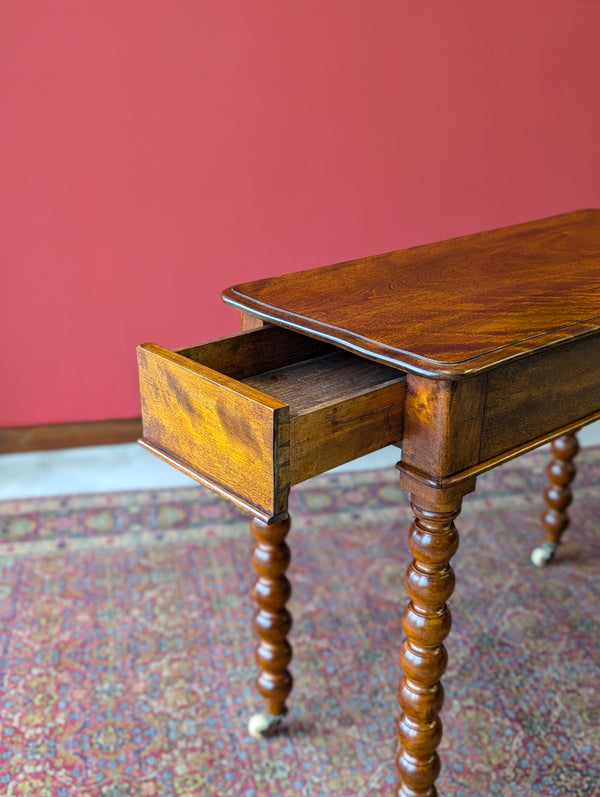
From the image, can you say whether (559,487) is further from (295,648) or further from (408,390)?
(408,390)

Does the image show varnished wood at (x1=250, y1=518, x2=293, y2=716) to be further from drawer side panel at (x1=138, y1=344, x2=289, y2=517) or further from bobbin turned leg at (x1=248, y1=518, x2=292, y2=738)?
drawer side panel at (x1=138, y1=344, x2=289, y2=517)

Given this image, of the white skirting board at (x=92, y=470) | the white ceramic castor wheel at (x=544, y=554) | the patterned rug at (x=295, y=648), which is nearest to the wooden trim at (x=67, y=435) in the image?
the white skirting board at (x=92, y=470)

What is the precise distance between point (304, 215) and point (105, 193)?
0.67m

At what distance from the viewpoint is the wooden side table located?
1.15 metres

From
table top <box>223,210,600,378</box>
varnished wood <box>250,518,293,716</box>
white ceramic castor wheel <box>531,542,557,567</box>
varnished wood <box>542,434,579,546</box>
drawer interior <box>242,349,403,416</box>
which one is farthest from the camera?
white ceramic castor wheel <box>531,542,557,567</box>

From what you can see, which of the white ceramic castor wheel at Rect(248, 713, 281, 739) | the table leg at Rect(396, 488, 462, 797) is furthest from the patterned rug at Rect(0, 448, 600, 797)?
the table leg at Rect(396, 488, 462, 797)

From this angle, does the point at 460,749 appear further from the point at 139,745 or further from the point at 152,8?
the point at 152,8

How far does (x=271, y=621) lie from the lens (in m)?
1.73

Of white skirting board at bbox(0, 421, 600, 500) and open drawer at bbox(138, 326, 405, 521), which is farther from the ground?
open drawer at bbox(138, 326, 405, 521)

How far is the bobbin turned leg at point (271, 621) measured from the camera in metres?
1.64

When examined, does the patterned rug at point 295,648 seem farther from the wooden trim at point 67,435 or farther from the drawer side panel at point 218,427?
the drawer side panel at point 218,427

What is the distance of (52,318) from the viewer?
297cm

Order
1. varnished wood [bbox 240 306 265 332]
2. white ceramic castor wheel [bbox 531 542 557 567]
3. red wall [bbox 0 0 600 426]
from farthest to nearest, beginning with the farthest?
1. red wall [bbox 0 0 600 426]
2. white ceramic castor wheel [bbox 531 542 557 567]
3. varnished wood [bbox 240 306 265 332]

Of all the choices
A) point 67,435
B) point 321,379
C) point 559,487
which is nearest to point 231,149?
point 67,435
